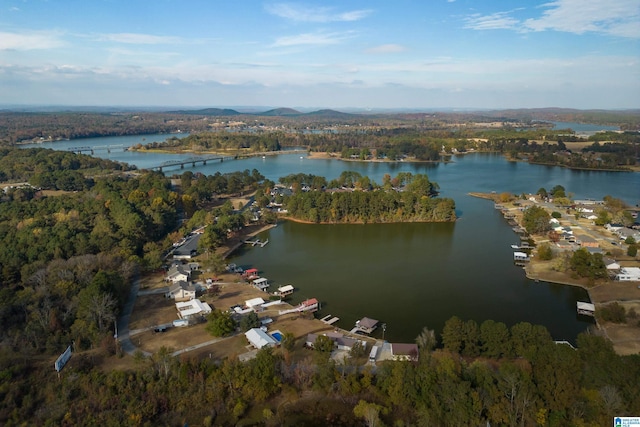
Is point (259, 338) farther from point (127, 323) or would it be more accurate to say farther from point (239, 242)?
point (239, 242)

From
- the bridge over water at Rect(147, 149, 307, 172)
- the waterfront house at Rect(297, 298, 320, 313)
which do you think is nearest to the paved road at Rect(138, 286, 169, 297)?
the waterfront house at Rect(297, 298, 320, 313)

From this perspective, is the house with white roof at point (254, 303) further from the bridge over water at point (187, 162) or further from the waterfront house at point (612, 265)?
the bridge over water at point (187, 162)

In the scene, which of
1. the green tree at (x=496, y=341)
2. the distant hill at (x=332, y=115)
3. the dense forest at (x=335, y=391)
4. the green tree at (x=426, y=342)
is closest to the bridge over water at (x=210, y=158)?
the dense forest at (x=335, y=391)

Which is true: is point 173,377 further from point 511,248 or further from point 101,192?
point 101,192

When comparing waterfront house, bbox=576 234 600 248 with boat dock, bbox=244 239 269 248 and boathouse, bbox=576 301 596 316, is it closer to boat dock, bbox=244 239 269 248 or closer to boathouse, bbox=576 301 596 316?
boathouse, bbox=576 301 596 316

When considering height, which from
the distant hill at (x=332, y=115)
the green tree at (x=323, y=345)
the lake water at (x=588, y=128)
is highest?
the distant hill at (x=332, y=115)

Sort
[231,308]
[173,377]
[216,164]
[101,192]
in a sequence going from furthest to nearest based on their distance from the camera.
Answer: [216,164]
[101,192]
[231,308]
[173,377]

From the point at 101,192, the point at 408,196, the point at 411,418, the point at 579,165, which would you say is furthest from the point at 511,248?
the point at 579,165
